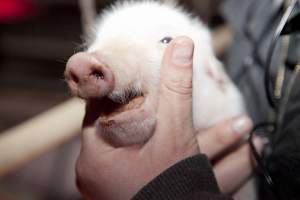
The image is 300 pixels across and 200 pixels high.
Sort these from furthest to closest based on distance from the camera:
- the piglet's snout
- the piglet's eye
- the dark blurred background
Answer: the dark blurred background
the piglet's eye
the piglet's snout

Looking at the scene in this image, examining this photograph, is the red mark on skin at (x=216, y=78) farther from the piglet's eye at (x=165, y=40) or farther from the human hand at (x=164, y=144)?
the human hand at (x=164, y=144)

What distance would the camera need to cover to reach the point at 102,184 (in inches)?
24.3

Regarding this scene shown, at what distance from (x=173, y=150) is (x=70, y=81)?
17 centimetres

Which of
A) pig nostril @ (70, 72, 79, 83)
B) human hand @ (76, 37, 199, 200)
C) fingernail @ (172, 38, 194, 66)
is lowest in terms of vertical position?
human hand @ (76, 37, 199, 200)

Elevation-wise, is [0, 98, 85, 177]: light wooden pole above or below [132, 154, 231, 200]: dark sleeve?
above

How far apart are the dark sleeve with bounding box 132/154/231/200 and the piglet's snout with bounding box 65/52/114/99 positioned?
0.14 m

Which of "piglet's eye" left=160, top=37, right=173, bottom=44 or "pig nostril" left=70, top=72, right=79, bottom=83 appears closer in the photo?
"pig nostril" left=70, top=72, right=79, bottom=83

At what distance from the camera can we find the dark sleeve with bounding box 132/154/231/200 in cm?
55

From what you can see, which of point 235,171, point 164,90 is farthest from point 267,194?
point 164,90

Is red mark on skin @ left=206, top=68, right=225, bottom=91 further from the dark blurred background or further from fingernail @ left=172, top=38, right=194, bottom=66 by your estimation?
the dark blurred background

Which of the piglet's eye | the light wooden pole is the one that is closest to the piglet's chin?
the piglet's eye

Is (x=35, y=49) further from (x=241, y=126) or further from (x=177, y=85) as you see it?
(x=177, y=85)

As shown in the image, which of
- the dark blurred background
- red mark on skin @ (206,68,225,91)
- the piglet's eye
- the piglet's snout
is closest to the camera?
the piglet's snout

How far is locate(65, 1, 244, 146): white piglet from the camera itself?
553mm
